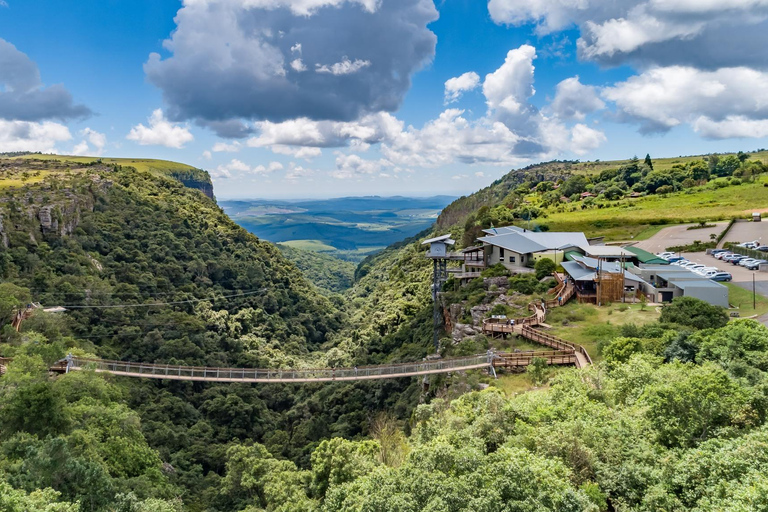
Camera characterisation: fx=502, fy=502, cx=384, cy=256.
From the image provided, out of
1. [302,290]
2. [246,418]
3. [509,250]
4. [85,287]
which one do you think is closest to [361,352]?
Result: [246,418]

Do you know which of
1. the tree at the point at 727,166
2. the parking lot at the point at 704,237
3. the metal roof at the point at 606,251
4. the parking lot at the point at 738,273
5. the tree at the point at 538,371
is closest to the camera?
the tree at the point at 538,371

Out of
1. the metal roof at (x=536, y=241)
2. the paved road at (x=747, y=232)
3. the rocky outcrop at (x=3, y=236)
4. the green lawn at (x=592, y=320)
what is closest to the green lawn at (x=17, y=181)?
the rocky outcrop at (x=3, y=236)

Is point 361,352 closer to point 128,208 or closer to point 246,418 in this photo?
point 246,418

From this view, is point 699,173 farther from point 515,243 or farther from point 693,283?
point 693,283

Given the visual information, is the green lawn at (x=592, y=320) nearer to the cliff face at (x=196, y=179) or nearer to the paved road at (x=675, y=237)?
the paved road at (x=675, y=237)

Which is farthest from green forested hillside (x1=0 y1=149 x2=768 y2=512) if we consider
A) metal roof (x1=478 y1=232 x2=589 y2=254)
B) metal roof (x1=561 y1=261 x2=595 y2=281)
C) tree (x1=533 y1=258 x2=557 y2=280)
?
metal roof (x1=561 y1=261 x2=595 y2=281)

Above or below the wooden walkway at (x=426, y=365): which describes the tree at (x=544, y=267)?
above
